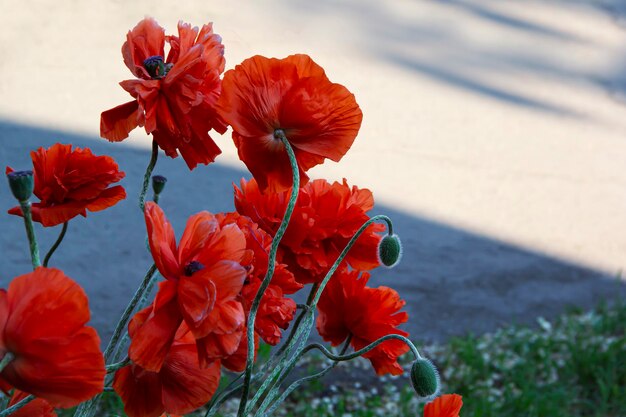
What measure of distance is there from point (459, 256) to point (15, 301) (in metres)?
3.38

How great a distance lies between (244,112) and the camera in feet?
2.75

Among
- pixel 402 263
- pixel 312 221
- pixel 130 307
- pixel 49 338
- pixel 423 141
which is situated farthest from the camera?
pixel 423 141

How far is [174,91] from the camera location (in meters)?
0.85

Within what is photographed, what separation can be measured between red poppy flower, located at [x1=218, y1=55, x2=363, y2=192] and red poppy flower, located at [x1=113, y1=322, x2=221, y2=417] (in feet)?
0.59

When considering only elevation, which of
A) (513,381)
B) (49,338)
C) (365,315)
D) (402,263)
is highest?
(49,338)

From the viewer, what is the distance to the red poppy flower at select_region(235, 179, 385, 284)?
37.3 inches

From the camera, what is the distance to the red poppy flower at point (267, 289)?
2.70ft

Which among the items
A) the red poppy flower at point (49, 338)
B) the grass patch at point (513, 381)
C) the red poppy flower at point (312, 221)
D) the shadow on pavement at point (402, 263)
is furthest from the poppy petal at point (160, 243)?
the shadow on pavement at point (402, 263)

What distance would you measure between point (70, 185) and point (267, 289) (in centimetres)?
23

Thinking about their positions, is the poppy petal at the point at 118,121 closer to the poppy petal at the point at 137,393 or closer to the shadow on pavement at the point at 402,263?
the poppy petal at the point at 137,393

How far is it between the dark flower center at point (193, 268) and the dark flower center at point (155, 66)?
0.21 m

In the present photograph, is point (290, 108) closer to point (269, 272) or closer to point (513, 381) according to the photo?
point (269, 272)

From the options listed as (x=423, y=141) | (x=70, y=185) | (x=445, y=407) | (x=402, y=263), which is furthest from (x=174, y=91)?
(x=423, y=141)

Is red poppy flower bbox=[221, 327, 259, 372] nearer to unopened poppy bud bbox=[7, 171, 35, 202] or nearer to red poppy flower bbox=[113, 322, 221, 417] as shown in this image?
red poppy flower bbox=[113, 322, 221, 417]
